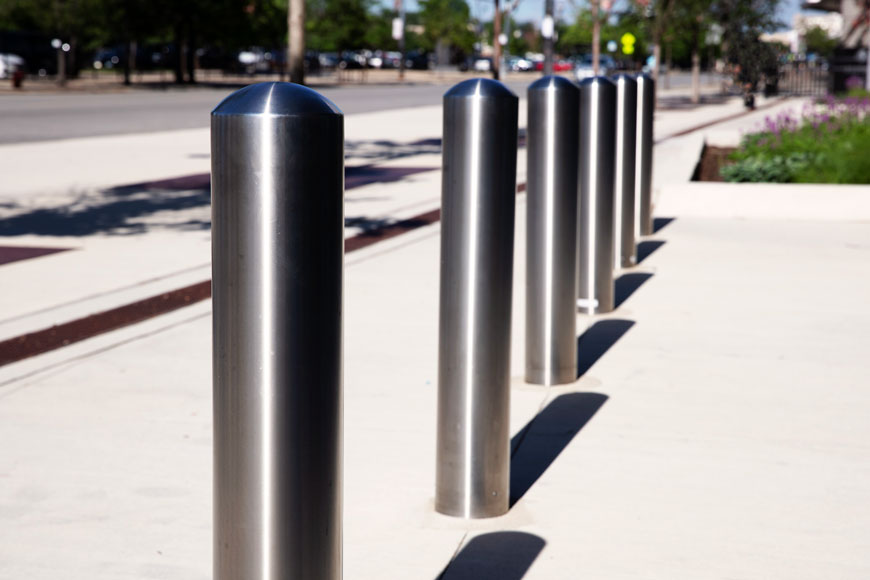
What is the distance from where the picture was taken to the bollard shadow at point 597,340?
575 cm

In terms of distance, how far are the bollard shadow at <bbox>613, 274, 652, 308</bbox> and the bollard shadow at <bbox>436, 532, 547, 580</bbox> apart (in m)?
3.64

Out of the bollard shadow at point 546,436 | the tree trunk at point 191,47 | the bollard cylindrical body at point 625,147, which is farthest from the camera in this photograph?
the tree trunk at point 191,47

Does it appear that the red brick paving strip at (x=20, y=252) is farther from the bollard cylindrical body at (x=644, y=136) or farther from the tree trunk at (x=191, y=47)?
the tree trunk at (x=191, y=47)

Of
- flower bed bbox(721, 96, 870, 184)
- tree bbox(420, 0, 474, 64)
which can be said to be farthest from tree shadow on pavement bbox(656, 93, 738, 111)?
tree bbox(420, 0, 474, 64)

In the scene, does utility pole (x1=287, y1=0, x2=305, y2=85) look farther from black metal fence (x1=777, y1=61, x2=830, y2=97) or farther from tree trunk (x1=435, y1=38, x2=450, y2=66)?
tree trunk (x1=435, y1=38, x2=450, y2=66)

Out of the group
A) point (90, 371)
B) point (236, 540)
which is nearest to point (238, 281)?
point (236, 540)

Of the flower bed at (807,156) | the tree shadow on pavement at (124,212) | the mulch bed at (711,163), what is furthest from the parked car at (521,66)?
Answer: the flower bed at (807,156)

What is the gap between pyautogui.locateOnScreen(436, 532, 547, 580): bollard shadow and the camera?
131 inches

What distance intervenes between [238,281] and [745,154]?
11369 mm

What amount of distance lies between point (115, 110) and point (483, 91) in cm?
2772

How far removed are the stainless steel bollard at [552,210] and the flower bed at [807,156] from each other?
24.1 ft

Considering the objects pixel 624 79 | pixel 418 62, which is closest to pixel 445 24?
pixel 418 62

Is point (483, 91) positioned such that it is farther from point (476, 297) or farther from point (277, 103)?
point (277, 103)

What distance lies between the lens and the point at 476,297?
3652mm
